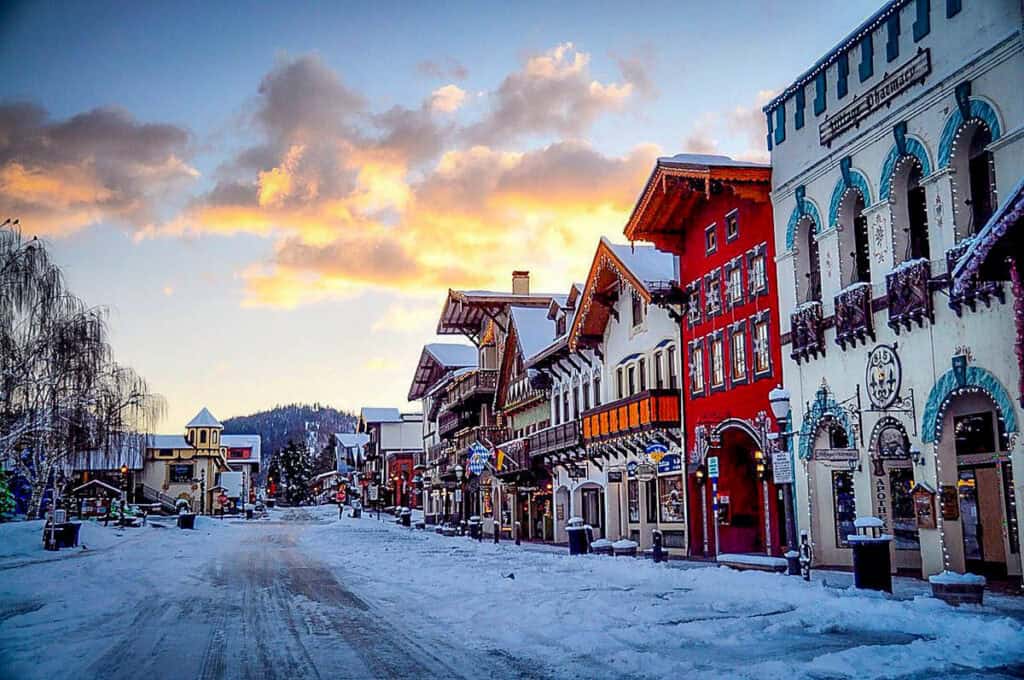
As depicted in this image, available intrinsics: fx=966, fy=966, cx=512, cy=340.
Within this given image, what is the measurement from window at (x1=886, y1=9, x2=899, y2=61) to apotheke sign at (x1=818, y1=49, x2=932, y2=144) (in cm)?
43

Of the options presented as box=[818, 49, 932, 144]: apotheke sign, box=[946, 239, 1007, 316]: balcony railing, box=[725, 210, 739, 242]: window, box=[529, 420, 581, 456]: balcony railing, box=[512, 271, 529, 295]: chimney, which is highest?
box=[512, 271, 529, 295]: chimney

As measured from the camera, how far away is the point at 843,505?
919 inches

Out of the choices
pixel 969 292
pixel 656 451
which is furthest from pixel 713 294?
pixel 969 292

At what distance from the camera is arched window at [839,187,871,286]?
22.5 m

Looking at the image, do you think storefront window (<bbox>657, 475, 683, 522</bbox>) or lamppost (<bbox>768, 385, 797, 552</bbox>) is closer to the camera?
lamppost (<bbox>768, 385, 797, 552</bbox>)

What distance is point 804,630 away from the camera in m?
13.2

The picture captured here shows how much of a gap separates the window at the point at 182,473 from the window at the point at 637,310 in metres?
81.3

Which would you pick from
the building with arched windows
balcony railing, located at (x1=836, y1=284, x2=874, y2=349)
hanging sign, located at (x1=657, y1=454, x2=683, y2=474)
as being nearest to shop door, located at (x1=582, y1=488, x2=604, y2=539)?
hanging sign, located at (x1=657, y1=454, x2=683, y2=474)

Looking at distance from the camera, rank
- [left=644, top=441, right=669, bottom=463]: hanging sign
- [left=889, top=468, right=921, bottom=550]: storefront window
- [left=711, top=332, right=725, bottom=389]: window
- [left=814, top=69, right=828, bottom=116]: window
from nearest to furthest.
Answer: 1. [left=889, top=468, right=921, bottom=550]: storefront window
2. [left=814, top=69, right=828, bottom=116]: window
3. [left=711, top=332, right=725, bottom=389]: window
4. [left=644, top=441, right=669, bottom=463]: hanging sign

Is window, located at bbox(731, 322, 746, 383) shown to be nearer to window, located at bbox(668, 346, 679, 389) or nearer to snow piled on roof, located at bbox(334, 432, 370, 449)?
window, located at bbox(668, 346, 679, 389)

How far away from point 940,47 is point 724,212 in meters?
10.2

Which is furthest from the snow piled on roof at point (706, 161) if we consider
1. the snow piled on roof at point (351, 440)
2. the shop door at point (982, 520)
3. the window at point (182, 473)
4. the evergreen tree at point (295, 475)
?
the evergreen tree at point (295, 475)

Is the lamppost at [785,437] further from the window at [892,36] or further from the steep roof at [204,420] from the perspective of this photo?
the steep roof at [204,420]

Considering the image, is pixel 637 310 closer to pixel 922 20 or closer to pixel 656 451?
pixel 656 451
